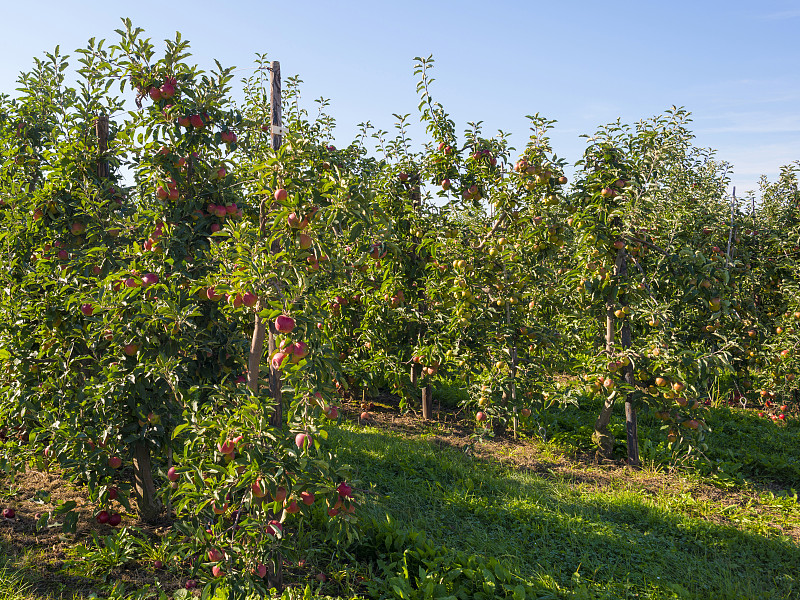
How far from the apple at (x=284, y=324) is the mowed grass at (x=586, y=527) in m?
2.11

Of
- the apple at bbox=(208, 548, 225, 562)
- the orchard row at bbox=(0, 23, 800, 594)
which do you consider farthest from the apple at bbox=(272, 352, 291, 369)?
the apple at bbox=(208, 548, 225, 562)

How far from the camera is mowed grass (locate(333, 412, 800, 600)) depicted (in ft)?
12.0

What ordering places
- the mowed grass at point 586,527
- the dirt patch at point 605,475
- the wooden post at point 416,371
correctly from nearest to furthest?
the mowed grass at point 586,527 → the dirt patch at point 605,475 → the wooden post at point 416,371

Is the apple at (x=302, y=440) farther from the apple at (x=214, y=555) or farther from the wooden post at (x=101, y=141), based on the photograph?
the wooden post at (x=101, y=141)

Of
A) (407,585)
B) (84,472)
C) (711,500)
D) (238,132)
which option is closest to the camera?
(407,585)

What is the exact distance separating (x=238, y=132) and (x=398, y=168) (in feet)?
10.2

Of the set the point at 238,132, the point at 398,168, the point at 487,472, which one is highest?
the point at 398,168

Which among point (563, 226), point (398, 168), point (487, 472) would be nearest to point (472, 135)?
point (398, 168)

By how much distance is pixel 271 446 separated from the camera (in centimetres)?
289

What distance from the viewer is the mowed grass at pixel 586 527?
367 centimetres

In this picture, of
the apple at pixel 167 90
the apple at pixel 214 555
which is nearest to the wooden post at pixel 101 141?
the apple at pixel 167 90

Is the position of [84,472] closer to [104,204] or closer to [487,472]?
[104,204]

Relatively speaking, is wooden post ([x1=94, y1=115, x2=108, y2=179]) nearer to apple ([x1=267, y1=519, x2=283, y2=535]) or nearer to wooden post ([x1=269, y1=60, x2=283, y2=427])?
wooden post ([x1=269, y1=60, x2=283, y2=427])

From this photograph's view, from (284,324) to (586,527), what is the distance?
10.1 ft
